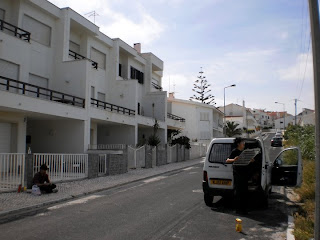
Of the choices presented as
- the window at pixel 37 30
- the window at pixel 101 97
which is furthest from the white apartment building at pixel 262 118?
the window at pixel 37 30

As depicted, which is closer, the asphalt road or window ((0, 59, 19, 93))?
the asphalt road

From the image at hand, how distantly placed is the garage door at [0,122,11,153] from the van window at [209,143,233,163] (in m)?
12.5

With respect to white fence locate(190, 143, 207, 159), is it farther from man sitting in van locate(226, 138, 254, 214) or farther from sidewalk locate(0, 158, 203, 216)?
man sitting in van locate(226, 138, 254, 214)

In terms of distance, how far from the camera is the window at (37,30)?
18703mm

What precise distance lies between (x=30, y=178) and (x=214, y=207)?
6982 mm

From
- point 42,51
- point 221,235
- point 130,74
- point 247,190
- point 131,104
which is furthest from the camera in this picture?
point 130,74

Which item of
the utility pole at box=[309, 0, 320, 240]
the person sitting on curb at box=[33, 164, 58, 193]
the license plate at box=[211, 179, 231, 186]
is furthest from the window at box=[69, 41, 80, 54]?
the utility pole at box=[309, 0, 320, 240]

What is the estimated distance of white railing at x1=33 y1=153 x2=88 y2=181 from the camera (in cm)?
1308

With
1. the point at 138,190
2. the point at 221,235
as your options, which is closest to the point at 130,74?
the point at 138,190

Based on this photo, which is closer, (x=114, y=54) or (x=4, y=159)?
(x=4, y=159)

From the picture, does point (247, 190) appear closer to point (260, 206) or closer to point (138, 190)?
point (260, 206)

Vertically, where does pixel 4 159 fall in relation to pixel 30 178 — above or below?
above

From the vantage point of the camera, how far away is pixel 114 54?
26984mm

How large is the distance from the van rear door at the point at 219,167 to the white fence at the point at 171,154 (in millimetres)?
18564
